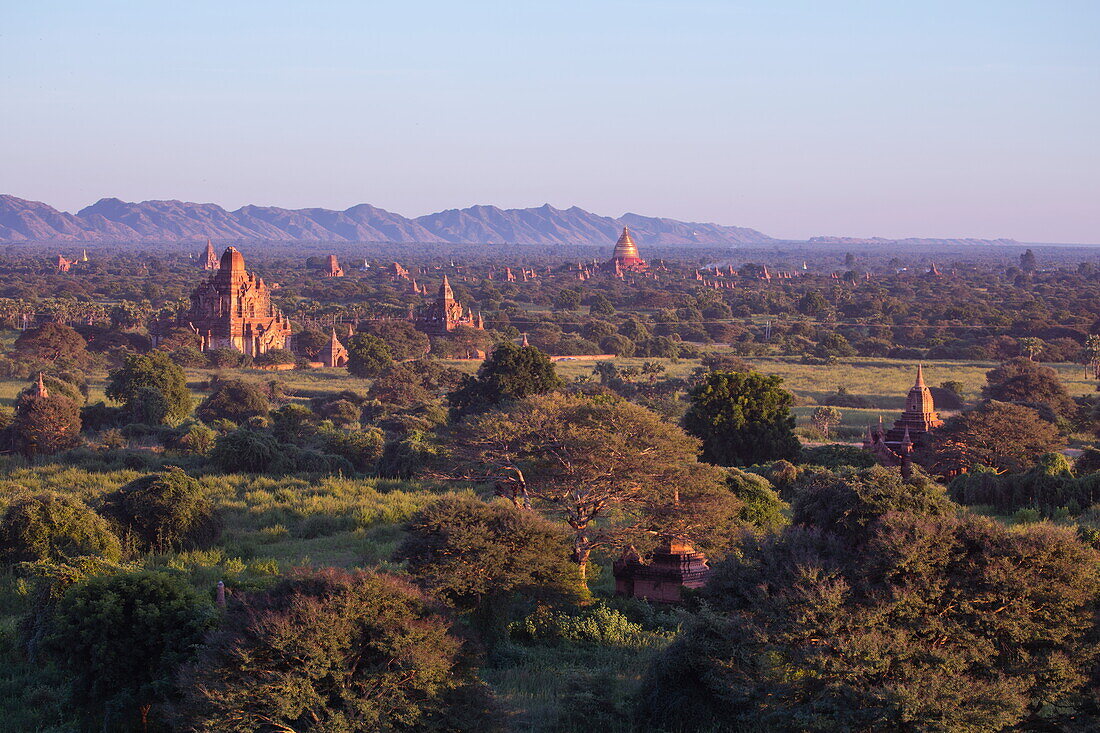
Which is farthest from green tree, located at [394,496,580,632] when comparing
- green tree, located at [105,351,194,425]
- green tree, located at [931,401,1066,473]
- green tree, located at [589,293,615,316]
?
green tree, located at [589,293,615,316]

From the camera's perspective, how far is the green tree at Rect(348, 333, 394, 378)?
A: 200 feet

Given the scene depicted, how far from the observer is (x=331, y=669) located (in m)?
11.8

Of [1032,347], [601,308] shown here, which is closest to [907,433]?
[1032,347]

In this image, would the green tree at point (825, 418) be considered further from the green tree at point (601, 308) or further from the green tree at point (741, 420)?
the green tree at point (601, 308)

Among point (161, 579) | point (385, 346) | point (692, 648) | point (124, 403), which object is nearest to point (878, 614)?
point (692, 648)

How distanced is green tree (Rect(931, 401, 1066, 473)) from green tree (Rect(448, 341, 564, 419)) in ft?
40.5

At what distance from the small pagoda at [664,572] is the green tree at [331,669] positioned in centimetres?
726

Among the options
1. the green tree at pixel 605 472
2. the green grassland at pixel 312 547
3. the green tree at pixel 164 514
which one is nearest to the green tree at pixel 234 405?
the green grassland at pixel 312 547

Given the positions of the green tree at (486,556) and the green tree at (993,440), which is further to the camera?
the green tree at (993,440)

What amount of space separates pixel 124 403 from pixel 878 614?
36716 millimetres

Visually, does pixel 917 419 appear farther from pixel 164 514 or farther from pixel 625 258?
pixel 625 258

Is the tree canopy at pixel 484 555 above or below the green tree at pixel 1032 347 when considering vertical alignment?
above

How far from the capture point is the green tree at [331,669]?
11.4 metres

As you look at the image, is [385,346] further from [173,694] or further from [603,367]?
[173,694]
